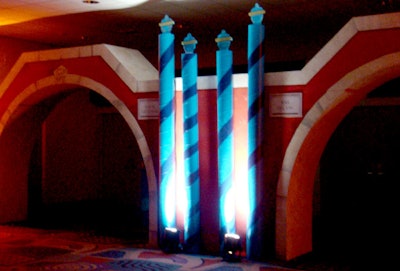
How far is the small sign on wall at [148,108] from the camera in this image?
8.72 m

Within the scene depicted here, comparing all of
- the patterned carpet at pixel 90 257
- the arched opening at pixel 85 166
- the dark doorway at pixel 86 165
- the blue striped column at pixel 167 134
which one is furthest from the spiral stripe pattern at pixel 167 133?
the dark doorway at pixel 86 165

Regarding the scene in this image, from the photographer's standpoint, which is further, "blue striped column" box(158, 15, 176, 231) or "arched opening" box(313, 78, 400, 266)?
"arched opening" box(313, 78, 400, 266)

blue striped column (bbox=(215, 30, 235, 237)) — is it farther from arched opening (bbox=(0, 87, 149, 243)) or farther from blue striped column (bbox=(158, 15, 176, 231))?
arched opening (bbox=(0, 87, 149, 243))

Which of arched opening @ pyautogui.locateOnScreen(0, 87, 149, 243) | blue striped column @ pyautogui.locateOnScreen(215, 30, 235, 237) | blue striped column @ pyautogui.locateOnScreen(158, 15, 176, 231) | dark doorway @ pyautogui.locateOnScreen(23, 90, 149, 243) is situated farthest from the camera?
dark doorway @ pyautogui.locateOnScreen(23, 90, 149, 243)

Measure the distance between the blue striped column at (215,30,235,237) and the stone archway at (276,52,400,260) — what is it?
2.19 feet

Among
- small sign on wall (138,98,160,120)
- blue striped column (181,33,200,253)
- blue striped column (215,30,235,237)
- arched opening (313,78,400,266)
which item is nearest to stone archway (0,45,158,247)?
small sign on wall (138,98,160,120)

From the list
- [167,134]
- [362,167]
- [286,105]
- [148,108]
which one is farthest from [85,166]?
[286,105]

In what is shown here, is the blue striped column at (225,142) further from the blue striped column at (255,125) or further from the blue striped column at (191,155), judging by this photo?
the blue striped column at (191,155)

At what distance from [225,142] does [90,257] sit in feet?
8.00

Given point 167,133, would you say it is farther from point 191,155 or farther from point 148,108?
point 148,108

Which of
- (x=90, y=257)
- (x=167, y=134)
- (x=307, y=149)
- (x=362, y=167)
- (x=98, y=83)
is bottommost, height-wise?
(x=90, y=257)

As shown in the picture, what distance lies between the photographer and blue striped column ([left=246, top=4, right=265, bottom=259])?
7777 millimetres

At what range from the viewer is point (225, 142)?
8.01 metres

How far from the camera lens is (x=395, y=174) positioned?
12328 mm
